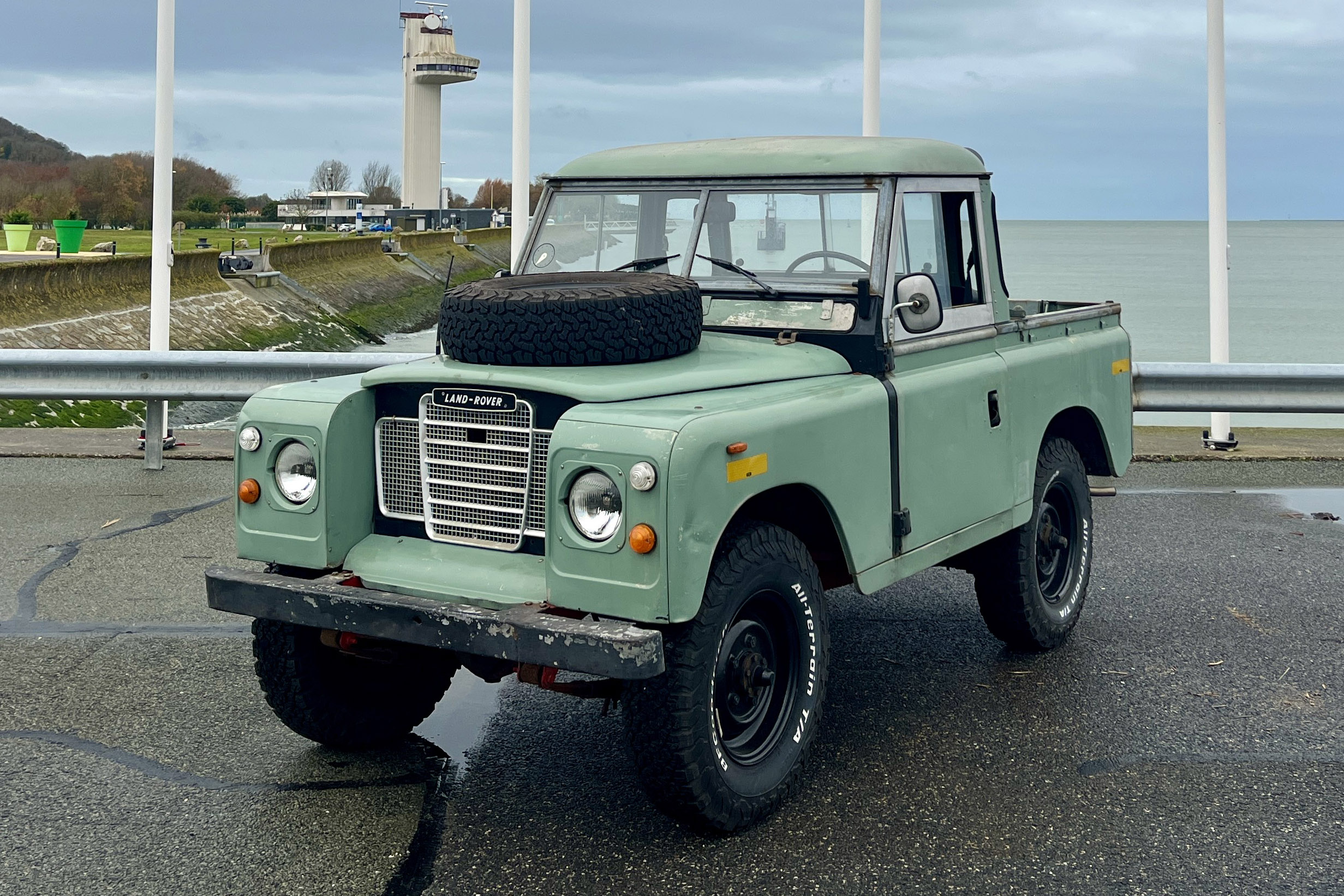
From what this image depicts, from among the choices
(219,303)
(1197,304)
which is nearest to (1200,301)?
(1197,304)

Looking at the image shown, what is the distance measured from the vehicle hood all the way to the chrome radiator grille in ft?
0.33

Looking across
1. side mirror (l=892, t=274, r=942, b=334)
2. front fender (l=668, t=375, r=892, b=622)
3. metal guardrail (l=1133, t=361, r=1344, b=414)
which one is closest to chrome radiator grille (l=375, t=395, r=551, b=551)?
front fender (l=668, t=375, r=892, b=622)

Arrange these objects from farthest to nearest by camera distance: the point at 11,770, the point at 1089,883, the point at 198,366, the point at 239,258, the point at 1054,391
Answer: the point at 239,258, the point at 198,366, the point at 1054,391, the point at 11,770, the point at 1089,883

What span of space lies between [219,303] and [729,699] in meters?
49.7

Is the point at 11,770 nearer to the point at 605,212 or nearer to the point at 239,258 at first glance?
the point at 605,212

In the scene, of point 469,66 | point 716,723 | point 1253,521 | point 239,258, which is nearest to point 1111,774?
point 716,723

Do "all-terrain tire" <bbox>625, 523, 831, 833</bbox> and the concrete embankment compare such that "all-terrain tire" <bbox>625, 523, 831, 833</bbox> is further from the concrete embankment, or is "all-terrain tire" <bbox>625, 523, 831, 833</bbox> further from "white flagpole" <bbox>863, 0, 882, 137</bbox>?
the concrete embankment

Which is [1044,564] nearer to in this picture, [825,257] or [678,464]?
[825,257]

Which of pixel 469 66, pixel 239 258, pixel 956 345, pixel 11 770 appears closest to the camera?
pixel 11 770

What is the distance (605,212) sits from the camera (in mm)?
5910

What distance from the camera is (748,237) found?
5.61m

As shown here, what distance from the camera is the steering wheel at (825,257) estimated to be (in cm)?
539

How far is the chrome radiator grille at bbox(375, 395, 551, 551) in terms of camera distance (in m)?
4.41

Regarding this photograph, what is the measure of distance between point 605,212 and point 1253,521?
5.02 metres
